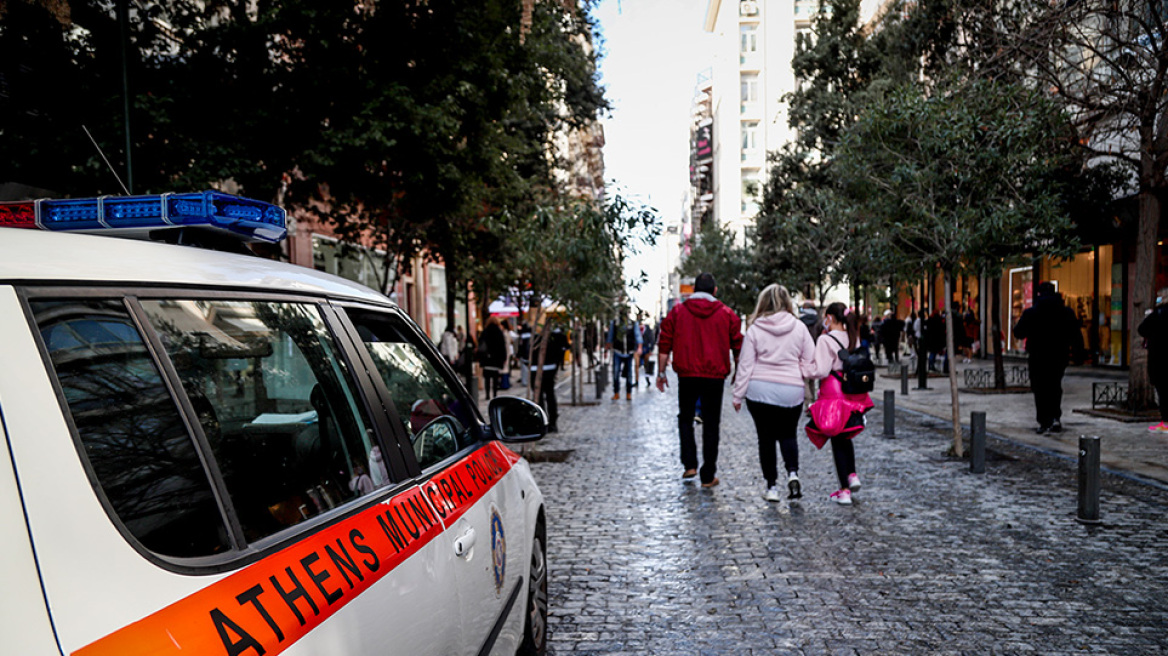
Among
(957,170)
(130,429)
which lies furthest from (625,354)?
(130,429)

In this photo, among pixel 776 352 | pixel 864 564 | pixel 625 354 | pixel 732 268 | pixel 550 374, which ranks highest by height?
pixel 732 268

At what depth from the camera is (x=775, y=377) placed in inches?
301

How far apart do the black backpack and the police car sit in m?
5.53

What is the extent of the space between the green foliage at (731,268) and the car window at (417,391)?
3448 cm

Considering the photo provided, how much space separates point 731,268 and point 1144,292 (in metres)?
31.2

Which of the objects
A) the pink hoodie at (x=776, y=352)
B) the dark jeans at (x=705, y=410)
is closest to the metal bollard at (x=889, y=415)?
the dark jeans at (x=705, y=410)

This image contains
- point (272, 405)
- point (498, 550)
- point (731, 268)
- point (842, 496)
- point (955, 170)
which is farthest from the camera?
point (731, 268)

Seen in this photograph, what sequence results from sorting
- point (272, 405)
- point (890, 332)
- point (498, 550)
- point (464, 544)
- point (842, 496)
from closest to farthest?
point (272, 405) → point (464, 544) → point (498, 550) → point (842, 496) → point (890, 332)

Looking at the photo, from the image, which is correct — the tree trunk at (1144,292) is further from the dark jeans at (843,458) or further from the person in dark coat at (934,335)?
the person in dark coat at (934,335)

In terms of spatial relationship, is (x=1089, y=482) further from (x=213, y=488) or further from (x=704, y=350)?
(x=213, y=488)

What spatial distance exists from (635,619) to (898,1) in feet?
66.4

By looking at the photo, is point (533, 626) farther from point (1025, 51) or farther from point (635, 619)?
point (1025, 51)

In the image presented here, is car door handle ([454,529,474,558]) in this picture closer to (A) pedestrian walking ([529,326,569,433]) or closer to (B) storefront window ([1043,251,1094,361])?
(A) pedestrian walking ([529,326,569,433])

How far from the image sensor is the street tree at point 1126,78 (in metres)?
12.8
